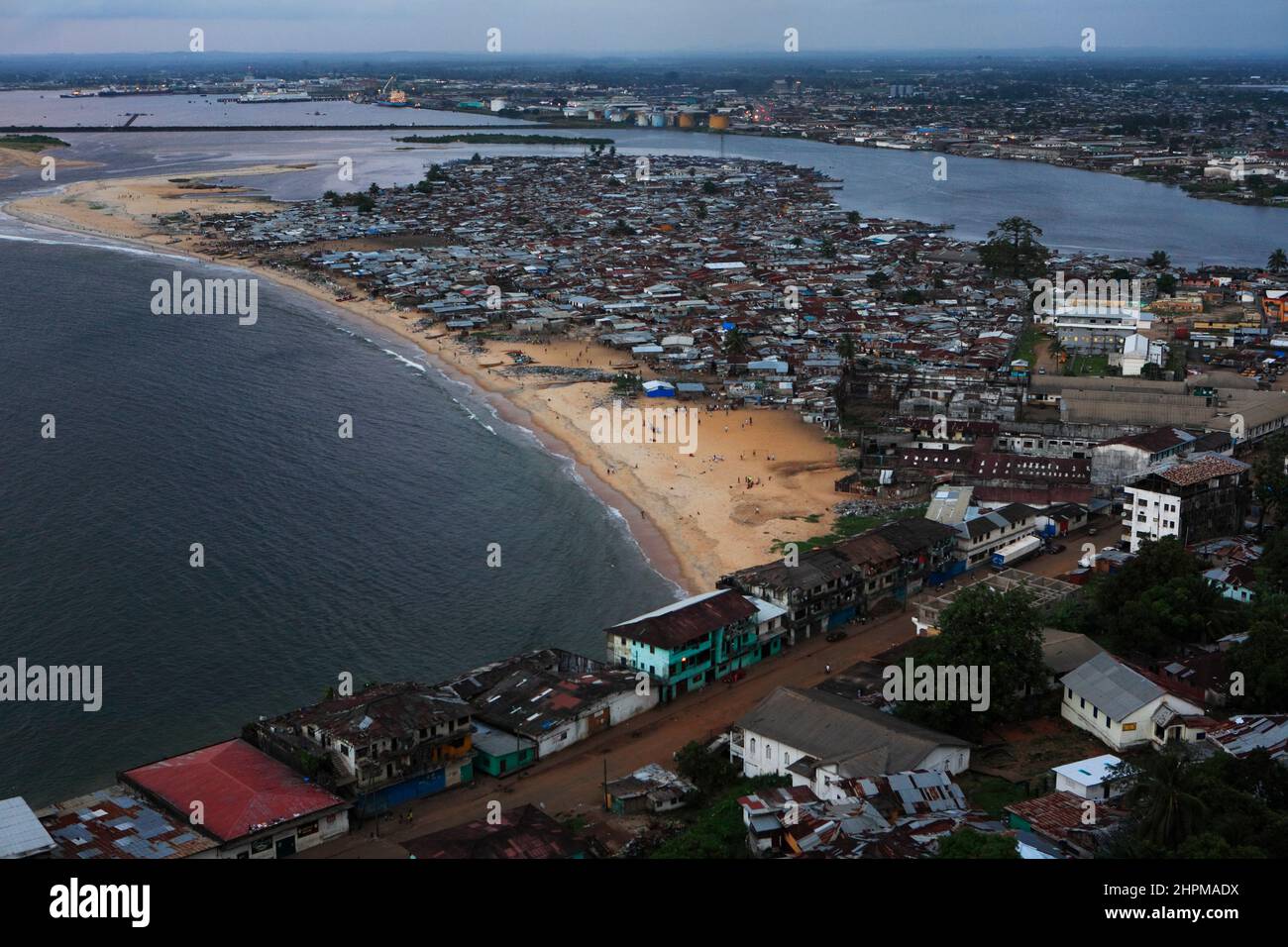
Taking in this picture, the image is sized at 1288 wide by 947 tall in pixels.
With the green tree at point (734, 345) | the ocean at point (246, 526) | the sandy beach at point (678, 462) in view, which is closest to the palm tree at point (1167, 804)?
the ocean at point (246, 526)

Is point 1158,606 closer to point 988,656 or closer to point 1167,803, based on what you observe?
point 988,656

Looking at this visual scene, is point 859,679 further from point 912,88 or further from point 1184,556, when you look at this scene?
point 912,88

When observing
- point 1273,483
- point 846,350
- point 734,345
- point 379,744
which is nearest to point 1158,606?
point 1273,483

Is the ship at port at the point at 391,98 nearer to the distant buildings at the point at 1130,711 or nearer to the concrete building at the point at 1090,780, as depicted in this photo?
the distant buildings at the point at 1130,711

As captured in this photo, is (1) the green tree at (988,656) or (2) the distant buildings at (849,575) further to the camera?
(2) the distant buildings at (849,575)

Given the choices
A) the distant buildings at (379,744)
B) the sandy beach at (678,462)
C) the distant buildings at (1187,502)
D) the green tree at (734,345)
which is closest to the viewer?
the distant buildings at (379,744)

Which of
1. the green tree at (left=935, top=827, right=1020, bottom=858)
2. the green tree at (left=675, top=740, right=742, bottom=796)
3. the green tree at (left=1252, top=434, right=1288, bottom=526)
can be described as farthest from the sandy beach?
the green tree at (left=935, top=827, right=1020, bottom=858)
